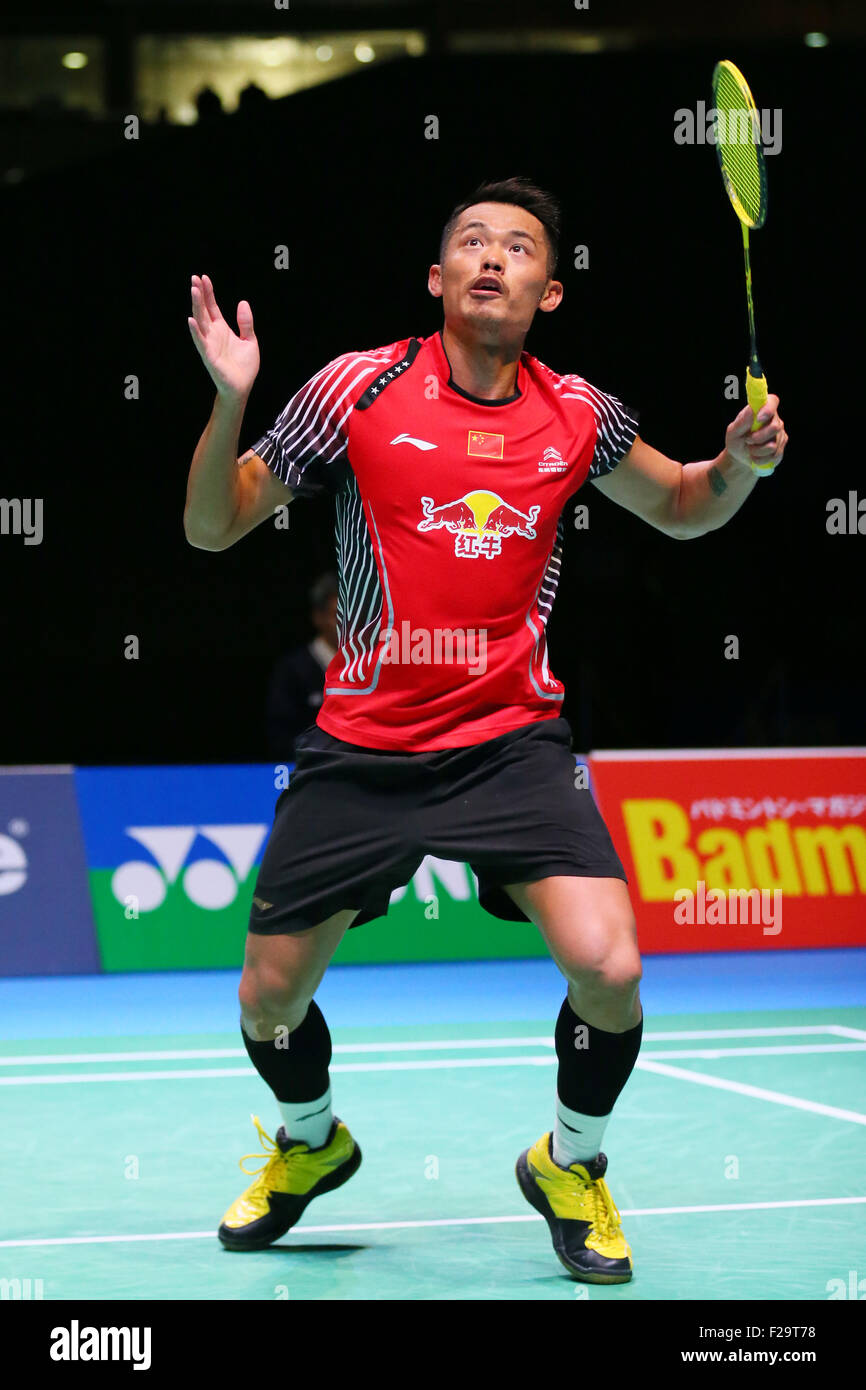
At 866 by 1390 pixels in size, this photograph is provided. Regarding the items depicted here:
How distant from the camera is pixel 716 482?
3.95 metres

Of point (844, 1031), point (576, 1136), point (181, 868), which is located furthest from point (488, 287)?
point (181, 868)

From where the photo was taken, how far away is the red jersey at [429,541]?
3.68 meters

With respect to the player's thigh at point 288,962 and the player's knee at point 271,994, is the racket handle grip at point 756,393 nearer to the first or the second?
the player's thigh at point 288,962

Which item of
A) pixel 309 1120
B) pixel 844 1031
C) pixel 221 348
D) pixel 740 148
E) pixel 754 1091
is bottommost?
pixel 844 1031

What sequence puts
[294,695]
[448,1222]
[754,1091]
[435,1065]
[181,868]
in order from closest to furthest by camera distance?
[448,1222] < [754,1091] < [435,1065] < [181,868] < [294,695]

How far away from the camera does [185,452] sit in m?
15.1

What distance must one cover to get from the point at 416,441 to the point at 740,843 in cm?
525

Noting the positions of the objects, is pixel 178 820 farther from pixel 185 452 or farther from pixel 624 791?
pixel 185 452

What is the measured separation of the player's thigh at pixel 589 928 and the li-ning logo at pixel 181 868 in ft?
15.2

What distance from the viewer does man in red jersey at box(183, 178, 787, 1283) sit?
11.9 ft

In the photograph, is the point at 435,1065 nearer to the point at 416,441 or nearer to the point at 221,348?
the point at 416,441

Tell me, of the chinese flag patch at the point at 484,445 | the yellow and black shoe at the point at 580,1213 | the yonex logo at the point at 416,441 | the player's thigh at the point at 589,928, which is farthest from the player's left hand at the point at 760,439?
the yellow and black shoe at the point at 580,1213

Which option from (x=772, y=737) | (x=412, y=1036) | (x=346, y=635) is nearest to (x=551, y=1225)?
(x=346, y=635)

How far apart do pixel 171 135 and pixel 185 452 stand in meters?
2.43
